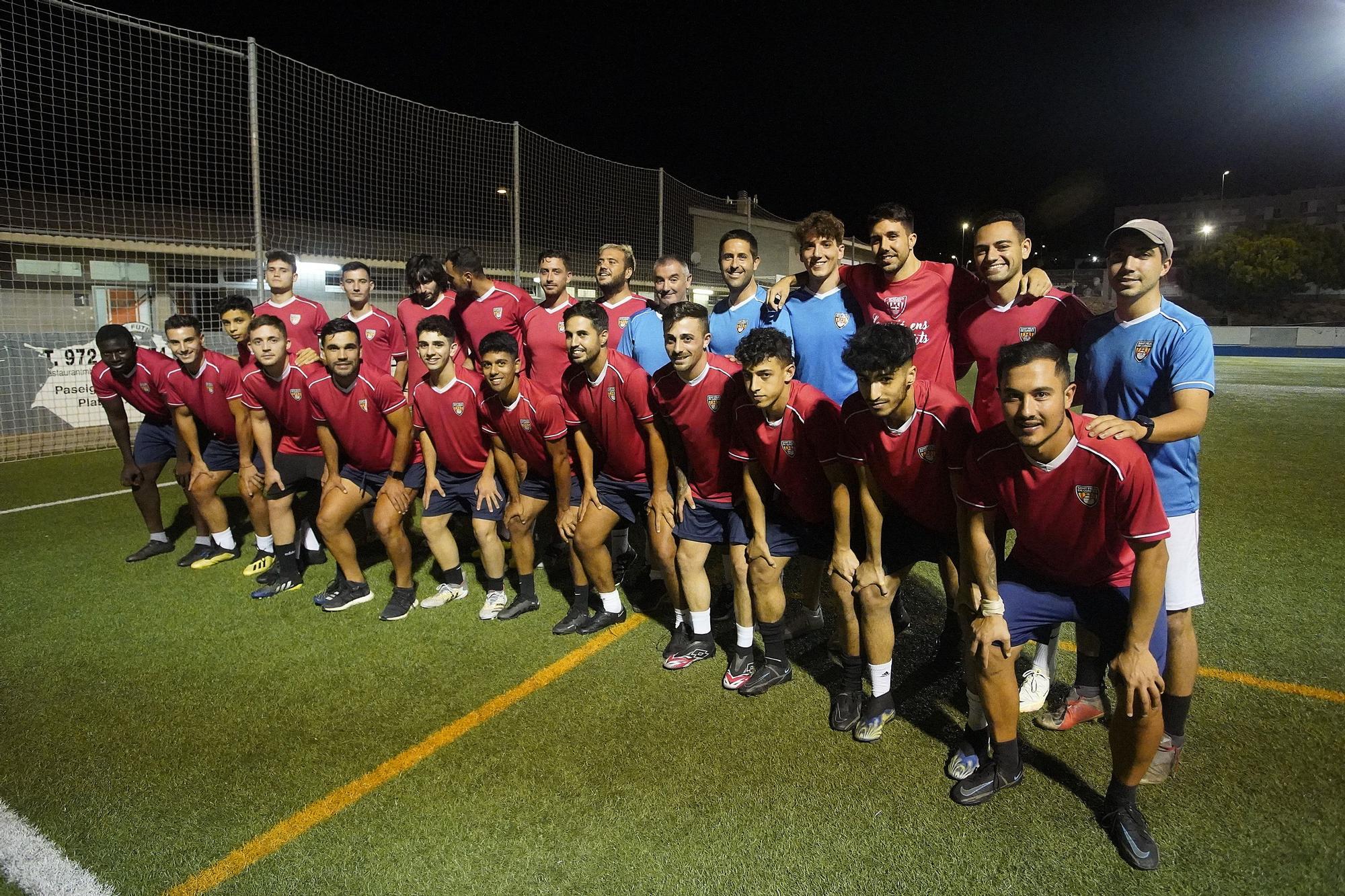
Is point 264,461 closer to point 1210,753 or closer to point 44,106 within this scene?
point 1210,753

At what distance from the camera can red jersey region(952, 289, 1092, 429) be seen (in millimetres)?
3273

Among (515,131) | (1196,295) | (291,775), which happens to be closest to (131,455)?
(291,775)

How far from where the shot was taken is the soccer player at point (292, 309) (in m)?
6.08

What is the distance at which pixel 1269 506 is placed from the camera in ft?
21.4

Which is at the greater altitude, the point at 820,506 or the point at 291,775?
the point at 820,506

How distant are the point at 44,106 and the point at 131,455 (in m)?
5.79

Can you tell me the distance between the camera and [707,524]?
12.6ft

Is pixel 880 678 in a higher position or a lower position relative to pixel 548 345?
lower

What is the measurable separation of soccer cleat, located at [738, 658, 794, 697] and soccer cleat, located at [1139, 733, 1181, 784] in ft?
4.80

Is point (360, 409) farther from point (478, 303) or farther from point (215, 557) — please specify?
point (215, 557)

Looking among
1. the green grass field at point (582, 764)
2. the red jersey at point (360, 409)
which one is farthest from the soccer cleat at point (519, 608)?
the red jersey at point (360, 409)

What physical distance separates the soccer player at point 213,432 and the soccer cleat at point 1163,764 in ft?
17.3

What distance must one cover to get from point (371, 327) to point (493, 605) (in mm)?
2845

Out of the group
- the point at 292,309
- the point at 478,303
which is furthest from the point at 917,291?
the point at 292,309
